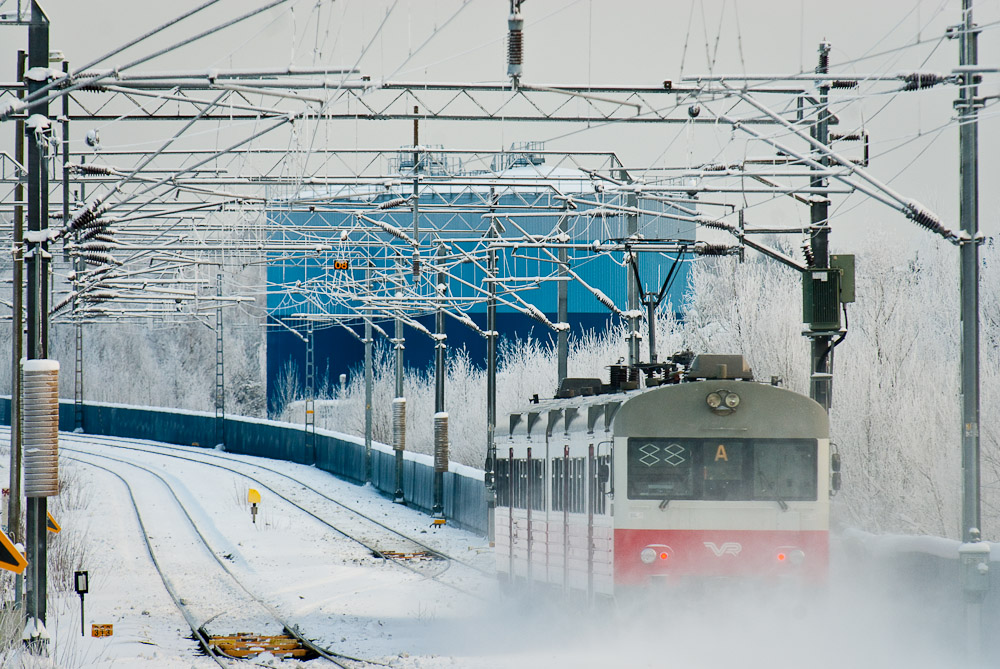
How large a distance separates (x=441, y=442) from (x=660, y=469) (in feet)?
65.1

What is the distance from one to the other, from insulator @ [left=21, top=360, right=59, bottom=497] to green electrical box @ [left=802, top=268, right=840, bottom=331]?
866 cm

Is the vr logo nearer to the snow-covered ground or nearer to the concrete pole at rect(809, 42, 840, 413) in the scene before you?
the snow-covered ground

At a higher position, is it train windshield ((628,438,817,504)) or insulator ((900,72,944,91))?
insulator ((900,72,944,91))

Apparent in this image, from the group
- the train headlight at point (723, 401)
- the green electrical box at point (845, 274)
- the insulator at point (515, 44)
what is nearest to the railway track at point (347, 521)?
the green electrical box at point (845, 274)

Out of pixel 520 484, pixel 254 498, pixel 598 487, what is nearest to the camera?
pixel 598 487

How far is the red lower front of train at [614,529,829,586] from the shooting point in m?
14.5

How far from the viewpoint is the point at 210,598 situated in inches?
893

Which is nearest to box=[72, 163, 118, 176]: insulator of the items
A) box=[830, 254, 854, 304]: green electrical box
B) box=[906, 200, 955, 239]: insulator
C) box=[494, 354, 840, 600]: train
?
box=[494, 354, 840, 600]: train

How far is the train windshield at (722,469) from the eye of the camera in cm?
1472

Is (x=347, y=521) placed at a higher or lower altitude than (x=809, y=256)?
lower

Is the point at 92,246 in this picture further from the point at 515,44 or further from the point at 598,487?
the point at 598,487

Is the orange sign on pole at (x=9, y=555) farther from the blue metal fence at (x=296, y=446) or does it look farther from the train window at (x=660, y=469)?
the blue metal fence at (x=296, y=446)

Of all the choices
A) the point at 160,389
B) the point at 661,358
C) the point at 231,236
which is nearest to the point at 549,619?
the point at 231,236

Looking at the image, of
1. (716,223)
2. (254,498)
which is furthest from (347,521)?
(716,223)
